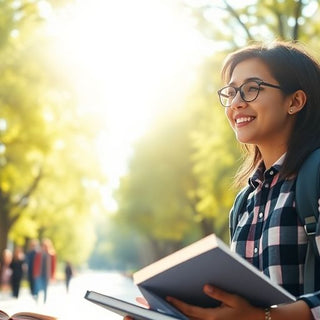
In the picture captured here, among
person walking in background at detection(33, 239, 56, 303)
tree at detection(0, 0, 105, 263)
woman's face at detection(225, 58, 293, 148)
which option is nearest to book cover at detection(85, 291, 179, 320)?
woman's face at detection(225, 58, 293, 148)

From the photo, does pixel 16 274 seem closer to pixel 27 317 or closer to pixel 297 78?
pixel 27 317

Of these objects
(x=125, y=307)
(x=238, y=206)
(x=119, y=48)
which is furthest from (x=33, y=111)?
(x=125, y=307)

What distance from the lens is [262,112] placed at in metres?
2.84

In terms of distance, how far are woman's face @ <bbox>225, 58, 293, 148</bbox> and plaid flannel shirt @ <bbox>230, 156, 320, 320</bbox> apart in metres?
0.11

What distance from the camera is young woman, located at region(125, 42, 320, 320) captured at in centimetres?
261

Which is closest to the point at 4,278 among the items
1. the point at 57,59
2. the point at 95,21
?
the point at 57,59

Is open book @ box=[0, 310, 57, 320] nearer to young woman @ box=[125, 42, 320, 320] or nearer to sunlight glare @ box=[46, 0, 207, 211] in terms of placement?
young woman @ box=[125, 42, 320, 320]

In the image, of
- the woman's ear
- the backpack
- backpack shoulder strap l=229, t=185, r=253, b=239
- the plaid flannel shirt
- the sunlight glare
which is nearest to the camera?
the backpack

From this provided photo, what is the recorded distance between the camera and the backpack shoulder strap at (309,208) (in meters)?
2.48

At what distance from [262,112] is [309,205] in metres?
0.48

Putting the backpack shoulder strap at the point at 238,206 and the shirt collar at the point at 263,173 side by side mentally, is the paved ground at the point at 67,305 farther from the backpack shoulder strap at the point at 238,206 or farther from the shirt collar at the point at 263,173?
the shirt collar at the point at 263,173

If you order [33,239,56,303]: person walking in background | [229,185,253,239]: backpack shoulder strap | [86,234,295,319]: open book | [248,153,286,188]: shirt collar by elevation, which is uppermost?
[248,153,286,188]: shirt collar

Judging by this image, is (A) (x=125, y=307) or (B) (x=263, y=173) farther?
(B) (x=263, y=173)

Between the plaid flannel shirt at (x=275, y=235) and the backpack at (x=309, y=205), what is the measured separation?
3cm
